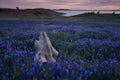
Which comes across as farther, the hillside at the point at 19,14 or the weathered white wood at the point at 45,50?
the hillside at the point at 19,14

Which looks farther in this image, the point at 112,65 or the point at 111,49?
the point at 111,49

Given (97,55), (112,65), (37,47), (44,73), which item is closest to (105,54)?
(97,55)

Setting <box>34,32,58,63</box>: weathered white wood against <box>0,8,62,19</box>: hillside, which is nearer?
<box>34,32,58,63</box>: weathered white wood

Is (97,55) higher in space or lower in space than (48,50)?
lower

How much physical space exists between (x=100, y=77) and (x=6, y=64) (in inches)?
58.6

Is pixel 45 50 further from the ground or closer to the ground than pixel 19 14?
further from the ground

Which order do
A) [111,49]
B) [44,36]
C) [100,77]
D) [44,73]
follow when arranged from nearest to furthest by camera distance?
[44,73], [100,77], [44,36], [111,49]

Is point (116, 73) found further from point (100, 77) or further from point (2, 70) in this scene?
point (2, 70)

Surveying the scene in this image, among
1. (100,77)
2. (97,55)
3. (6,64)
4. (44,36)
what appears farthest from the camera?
(97,55)

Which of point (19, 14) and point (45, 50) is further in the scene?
point (19, 14)

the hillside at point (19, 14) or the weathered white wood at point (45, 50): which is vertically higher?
the weathered white wood at point (45, 50)

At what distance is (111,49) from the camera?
501 cm

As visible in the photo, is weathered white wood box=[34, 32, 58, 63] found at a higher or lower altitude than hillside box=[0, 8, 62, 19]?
higher

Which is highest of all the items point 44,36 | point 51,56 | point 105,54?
point 44,36
